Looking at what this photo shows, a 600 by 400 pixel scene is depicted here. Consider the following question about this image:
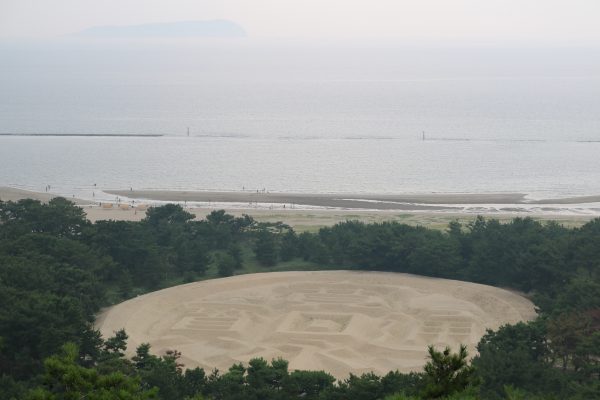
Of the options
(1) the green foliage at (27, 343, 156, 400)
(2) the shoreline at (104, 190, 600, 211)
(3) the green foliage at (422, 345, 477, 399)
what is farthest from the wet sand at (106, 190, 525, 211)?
(3) the green foliage at (422, 345, 477, 399)

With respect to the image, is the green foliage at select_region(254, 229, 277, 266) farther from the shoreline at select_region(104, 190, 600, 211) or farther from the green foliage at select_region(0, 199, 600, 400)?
the shoreline at select_region(104, 190, 600, 211)

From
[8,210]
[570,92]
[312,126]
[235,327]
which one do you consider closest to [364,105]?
[312,126]

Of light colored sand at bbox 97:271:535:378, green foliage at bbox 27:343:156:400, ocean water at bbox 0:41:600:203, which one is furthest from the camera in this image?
ocean water at bbox 0:41:600:203

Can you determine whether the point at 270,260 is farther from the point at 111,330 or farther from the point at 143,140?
the point at 143,140

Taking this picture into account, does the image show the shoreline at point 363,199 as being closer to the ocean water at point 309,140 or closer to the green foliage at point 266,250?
the ocean water at point 309,140

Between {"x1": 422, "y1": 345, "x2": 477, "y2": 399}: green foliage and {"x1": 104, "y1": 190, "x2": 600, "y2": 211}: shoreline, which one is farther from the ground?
{"x1": 104, "y1": 190, "x2": 600, "y2": 211}: shoreline

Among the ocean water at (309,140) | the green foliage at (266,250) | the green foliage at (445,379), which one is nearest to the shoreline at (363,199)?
the ocean water at (309,140)

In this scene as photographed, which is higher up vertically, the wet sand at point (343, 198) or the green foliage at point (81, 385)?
the wet sand at point (343, 198)

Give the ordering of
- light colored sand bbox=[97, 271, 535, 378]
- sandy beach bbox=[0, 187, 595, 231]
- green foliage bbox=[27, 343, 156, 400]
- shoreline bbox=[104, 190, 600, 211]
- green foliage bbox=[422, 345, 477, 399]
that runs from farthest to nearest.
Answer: shoreline bbox=[104, 190, 600, 211]
sandy beach bbox=[0, 187, 595, 231]
light colored sand bbox=[97, 271, 535, 378]
green foliage bbox=[27, 343, 156, 400]
green foliage bbox=[422, 345, 477, 399]

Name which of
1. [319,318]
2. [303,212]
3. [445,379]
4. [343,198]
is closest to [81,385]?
[445,379]
